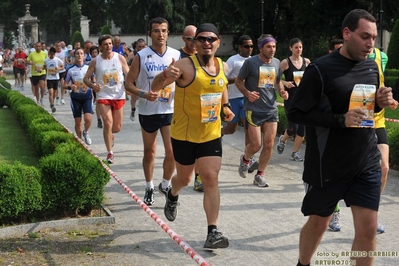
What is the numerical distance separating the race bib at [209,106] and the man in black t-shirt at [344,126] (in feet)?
5.72

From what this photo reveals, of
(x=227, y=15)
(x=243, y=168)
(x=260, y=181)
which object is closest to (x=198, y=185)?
(x=260, y=181)

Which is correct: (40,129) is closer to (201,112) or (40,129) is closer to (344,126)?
(201,112)

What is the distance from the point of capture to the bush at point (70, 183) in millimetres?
7762

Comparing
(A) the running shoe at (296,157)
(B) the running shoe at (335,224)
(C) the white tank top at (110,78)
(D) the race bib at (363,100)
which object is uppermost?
(D) the race bib at (363,100)

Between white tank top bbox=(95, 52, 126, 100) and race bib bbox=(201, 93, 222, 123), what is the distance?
4876 mm

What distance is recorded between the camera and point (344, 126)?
15.9 ft

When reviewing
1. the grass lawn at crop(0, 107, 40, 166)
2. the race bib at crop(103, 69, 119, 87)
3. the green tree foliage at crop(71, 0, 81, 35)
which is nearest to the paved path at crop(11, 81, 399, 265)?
the race bib at crop(103, 69, 119, 87)

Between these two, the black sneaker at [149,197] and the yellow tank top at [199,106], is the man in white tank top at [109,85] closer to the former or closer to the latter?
the black sneaker at [149,197]

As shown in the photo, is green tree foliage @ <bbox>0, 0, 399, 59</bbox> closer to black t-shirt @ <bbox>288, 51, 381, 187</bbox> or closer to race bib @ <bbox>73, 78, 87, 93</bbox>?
race bib @ <bbox>73, 78, 87, 93</bbox>

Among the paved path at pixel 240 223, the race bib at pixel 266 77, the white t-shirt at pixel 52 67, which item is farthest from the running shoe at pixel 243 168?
the white t-shirt at pixel 52 67

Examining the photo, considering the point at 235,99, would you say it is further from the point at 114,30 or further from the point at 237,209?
the point at 114,30

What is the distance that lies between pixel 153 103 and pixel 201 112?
184 cm

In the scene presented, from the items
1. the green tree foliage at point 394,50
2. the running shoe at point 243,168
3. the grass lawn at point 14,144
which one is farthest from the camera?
the green tree foliage at point 394,50

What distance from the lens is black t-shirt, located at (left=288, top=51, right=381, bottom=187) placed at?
4.91m
